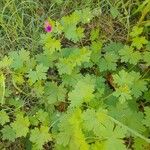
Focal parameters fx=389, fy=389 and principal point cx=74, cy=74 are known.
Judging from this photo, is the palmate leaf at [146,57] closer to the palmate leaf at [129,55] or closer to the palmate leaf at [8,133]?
the palmate leaf at [129,55]

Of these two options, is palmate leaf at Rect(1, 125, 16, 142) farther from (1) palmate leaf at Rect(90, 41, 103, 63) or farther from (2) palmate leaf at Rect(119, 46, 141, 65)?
(2) palmate leaf at Rect(119, 46, 141, 65)

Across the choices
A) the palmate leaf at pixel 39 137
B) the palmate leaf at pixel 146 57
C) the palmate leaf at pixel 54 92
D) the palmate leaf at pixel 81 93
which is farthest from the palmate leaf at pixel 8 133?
the palmate leaf at pixel 146 57

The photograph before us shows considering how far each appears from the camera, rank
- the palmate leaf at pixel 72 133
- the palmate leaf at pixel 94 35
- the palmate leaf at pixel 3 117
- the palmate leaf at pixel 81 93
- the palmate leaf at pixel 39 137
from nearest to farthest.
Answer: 1. the palmate leaf at pixel 72 133
2. the palmate leaf at pixel 81 93
3. the palmate leaf at pixel 39 137
4. the palmate leaf at pixel 3 117
5. the palmate leaf at pixel 94 35

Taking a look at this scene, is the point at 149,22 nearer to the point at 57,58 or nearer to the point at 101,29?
the point at 101,29

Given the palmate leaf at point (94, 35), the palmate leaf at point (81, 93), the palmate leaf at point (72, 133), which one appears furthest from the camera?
the palmate leaf at point (94, 35)

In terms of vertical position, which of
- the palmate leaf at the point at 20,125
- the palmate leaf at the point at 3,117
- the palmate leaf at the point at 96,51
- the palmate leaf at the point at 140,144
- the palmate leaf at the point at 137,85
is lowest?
the palmate leaf at the point at 140,144

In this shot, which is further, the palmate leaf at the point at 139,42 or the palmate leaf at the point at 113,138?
the palmate leaf at the point at 139,42

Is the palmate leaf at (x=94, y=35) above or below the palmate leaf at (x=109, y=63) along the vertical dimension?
Answer: above

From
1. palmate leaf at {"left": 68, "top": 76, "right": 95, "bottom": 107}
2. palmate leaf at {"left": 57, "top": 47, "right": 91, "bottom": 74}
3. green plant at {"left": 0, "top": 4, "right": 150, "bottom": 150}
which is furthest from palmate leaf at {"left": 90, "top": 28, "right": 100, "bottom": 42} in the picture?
palmate leaf at {"left": 68, "top": 76, "right": 95, "bottom": 107}

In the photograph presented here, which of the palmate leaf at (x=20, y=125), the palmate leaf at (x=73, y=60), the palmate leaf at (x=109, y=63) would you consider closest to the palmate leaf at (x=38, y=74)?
the palmate leaf at (x=73, y=60)
